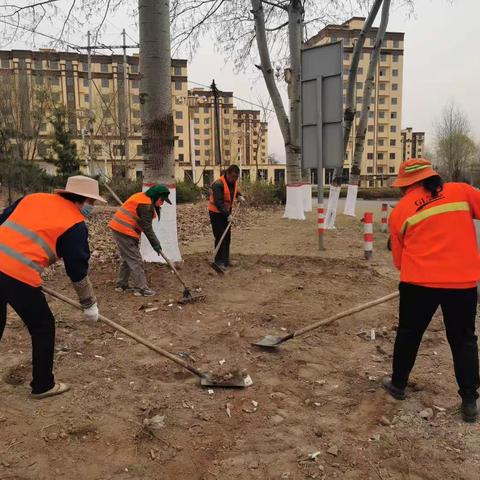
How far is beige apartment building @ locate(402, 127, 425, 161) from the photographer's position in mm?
89281

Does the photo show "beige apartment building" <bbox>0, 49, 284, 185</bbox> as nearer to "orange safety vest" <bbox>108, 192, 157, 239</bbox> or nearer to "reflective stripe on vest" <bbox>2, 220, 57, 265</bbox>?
"orange safety vest" <bbox>108, 192, 157, 239</bbox>

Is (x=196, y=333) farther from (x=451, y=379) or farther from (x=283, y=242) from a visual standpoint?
(x=283, y=242)

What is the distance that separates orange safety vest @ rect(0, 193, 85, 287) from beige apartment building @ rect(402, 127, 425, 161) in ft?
300

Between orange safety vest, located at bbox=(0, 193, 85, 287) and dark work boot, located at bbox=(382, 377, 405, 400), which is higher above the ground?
orange safety vest, located at bbox=(0, 193, 85, 287)

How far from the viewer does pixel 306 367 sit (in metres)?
4.20

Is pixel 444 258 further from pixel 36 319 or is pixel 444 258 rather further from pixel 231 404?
pixel 36 319

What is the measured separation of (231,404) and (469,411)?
170cm

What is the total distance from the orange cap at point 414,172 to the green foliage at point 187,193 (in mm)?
20194

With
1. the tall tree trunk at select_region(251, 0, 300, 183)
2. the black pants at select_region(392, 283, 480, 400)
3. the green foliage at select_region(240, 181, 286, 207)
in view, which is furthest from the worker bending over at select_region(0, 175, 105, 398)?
the green foliage at select_region(240, 181, 286, 207)

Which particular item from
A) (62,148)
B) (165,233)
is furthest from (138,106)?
(165,233)

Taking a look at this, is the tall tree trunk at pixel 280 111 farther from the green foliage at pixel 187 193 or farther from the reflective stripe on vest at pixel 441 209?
the reflective stripe on vest at pixel 441 209

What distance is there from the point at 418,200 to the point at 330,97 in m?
6.23

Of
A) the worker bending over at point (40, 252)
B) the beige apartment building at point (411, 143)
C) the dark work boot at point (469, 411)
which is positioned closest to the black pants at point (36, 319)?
the worker bending over at point (40, 252)

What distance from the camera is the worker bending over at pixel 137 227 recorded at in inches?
239
